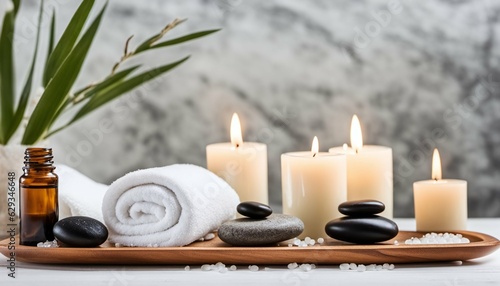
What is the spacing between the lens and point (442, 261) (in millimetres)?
982

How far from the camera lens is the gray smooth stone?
0.99 metres

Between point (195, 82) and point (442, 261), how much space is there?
698 millimetres

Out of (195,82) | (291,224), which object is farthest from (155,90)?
(291,224)

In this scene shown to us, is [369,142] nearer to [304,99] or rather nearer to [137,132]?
[304,99]

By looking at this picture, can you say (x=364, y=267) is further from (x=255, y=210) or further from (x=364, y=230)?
(x=255, y=210)

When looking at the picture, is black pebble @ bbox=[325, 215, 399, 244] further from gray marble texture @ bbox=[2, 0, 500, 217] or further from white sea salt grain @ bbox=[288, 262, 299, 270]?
gray marble texture @ bbox=[2, 0, 500, 217]

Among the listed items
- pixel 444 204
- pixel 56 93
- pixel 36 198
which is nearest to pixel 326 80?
pixel 444 204

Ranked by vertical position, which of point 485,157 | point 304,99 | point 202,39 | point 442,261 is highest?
point 202,39

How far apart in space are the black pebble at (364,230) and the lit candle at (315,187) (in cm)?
9

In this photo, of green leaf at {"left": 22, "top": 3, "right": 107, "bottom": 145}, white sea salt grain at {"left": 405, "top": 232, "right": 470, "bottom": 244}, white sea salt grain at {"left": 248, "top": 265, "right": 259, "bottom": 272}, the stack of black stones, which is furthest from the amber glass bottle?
white sea salt grain at {"left": 405, "top": 232, "right": 470, "bottom": 244}

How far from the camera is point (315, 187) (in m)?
1.10

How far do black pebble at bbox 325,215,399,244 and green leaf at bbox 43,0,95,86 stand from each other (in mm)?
552

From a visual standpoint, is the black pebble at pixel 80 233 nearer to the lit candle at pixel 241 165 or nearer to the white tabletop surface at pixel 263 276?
the white tabletop surface at pixel 263 276

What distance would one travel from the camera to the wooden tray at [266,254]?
96cm
